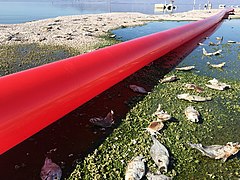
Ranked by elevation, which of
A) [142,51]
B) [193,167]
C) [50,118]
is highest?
[142,51]

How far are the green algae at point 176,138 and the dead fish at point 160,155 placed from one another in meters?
0.06

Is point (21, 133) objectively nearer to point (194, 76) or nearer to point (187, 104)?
point (187, 104)

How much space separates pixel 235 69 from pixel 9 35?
301 inches

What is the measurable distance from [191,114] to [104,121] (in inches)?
50.9

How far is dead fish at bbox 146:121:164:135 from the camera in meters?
3.27

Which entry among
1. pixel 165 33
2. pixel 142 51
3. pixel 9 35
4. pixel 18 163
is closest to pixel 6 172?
pixel 18 163

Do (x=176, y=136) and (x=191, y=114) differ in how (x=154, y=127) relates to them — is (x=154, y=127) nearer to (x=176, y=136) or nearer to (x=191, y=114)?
(x=176, y=136)

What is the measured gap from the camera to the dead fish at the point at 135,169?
2.48m

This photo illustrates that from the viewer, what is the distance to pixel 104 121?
11.3ft

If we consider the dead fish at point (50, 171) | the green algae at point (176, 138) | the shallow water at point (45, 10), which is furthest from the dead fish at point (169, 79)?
the shallow water at point (45, 10)

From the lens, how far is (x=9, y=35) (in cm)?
910

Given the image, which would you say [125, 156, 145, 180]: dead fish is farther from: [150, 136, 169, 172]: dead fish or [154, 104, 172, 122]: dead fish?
[154, 104, 172, 122]: dead fish

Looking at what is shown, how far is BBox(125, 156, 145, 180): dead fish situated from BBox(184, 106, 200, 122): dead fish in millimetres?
1185

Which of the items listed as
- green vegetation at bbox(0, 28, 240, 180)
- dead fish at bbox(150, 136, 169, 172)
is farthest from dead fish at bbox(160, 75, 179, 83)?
dead fish at bbox(150, 136, 169, 172)
